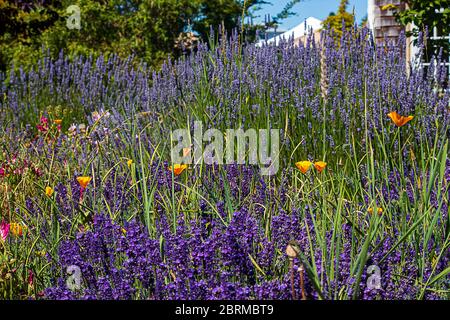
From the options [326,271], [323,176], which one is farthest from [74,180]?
[326,271]

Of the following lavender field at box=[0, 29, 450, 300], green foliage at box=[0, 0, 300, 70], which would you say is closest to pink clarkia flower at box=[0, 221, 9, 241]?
lavender field at box=[0, 29, 450, 300]

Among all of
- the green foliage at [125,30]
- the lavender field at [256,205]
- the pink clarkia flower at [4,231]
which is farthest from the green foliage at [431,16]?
the pink clarkia flower at [4,231]

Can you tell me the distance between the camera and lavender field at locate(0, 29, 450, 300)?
208 cm

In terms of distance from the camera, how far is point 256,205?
2.80 meters

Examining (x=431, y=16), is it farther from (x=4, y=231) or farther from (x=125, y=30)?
(x=4, y=231)

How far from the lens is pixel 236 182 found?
320 cm

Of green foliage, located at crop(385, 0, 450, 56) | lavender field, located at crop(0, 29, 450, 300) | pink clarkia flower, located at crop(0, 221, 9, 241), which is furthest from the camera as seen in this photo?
green foliage, located at crop(385, 0, 450, 56)

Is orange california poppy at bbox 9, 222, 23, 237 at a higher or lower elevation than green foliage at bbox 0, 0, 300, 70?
lower

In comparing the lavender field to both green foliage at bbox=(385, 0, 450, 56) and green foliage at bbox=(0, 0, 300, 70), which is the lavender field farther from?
green foliage at bbox=(0, 0, 300, 70)

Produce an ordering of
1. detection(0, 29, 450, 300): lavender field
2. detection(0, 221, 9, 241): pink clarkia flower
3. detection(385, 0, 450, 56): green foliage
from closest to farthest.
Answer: detection(0, 29, 450, 300): lavender field → detection(0, 221, 9, 241): pink clarkia flower → detection(385, 0, 450, 56): green foliage

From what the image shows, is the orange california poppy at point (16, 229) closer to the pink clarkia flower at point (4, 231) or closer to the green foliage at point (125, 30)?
the pink clarkia flower at point (4, 231)

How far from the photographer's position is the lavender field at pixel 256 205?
6.82 feet

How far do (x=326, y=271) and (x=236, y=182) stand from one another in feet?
4.05

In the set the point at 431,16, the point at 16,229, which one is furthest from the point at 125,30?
the point at 16,229
